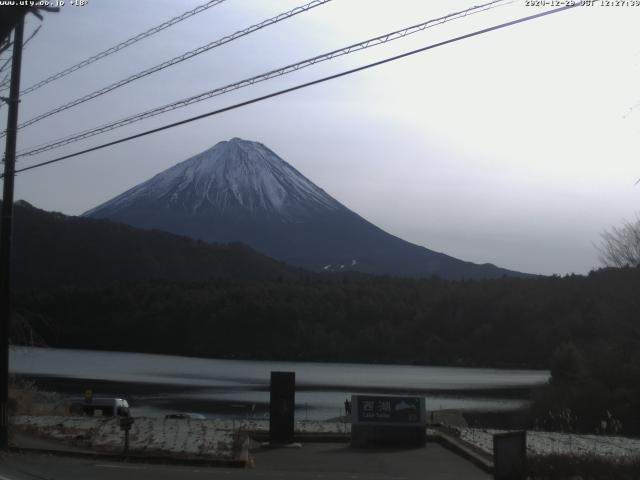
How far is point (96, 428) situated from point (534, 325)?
257 feet

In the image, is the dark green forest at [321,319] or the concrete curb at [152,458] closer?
the concrete curb at [152,458]

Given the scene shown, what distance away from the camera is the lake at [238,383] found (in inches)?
2047

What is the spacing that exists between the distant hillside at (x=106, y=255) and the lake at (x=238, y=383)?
102 ft

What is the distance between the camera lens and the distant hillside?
136 m

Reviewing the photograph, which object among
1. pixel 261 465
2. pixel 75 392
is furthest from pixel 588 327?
pixel 261 465

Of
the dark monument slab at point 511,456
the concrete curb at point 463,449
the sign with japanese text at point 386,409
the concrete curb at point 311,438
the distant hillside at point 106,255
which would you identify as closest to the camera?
the dark monument slab at point 511,456

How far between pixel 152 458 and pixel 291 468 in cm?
263

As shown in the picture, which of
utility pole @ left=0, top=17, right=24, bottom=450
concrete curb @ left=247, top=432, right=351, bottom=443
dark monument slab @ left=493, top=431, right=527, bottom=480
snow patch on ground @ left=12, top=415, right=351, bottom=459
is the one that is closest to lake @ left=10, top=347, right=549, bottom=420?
snow patch on ground @ left=12, top=415, right=351, bottom=459

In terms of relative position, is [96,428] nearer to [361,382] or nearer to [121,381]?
[121,381]

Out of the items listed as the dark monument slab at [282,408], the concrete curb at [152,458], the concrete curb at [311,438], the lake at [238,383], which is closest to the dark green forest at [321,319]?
the lake at [238,383]

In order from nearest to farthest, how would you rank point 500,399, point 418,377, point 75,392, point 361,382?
point 75,392 → point 500,399 → point 361,382 → point 418,377

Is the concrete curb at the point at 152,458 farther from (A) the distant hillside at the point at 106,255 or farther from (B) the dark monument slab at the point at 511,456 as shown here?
(A) the distant hillside at the point at 106,255

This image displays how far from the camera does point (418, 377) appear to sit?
278 feet

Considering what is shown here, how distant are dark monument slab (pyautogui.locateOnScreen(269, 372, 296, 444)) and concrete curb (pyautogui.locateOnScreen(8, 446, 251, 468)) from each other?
1.39 metres
